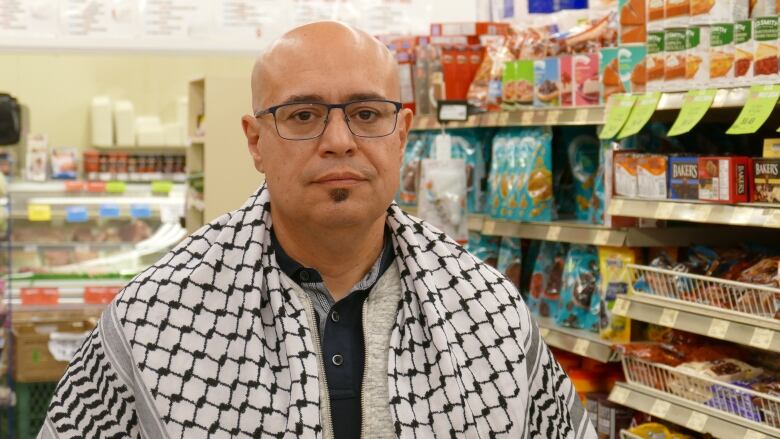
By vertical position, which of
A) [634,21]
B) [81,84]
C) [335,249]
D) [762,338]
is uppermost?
[81,84]

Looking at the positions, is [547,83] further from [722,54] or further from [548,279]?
[722,54]

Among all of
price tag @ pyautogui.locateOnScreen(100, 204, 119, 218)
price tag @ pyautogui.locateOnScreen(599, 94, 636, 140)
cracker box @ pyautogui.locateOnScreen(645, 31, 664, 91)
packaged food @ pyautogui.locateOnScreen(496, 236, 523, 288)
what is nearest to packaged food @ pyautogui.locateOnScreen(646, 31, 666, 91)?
cracker box @ pyautogui.locateOnScreen(645, 31, 664, 91)

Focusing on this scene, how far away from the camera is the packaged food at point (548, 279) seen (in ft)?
13.8

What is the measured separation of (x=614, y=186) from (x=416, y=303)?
179 cm

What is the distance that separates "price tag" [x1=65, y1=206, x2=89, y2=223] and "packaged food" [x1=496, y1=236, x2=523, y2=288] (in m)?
2.81

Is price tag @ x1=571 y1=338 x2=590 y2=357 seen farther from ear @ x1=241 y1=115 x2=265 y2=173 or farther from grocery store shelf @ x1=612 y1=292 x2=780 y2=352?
ear @ x1=241 y1=115 x2=265 y2=173

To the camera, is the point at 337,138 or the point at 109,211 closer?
the point at 337,138

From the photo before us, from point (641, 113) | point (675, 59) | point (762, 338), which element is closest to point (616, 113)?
point (641, 113)

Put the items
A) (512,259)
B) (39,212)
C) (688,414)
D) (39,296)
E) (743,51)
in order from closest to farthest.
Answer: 1. (743,51)
2. (688,414)
3. (512,259)
4. (39,296)
5. (39,212)

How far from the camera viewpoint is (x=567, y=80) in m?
3.85

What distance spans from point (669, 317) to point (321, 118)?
1.82 metres

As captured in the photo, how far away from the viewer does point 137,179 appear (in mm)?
8078

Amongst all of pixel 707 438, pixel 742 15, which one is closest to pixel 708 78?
pixel 742 15

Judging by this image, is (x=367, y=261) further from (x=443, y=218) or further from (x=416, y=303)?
(x=443, y=218)
